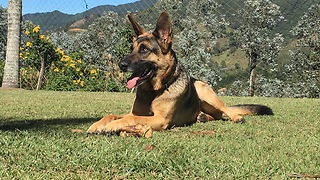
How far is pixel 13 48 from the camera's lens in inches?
597

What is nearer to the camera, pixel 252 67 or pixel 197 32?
pixel 197 32

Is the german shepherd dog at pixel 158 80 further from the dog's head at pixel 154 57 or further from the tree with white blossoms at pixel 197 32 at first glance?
the tree with white blossoms at pixel 197 32

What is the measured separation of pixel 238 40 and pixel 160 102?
2479cm

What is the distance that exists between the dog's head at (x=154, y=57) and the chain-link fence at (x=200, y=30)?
1397cm

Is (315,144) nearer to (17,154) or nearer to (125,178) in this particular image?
(125,178)

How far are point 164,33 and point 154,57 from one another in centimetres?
39

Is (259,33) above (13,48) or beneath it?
beneath

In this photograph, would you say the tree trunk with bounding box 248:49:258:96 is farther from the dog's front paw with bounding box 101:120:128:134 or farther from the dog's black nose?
the dog's front paw with bounding box 101:120:128:134

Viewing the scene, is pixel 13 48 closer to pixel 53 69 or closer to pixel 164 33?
pixel 53 69

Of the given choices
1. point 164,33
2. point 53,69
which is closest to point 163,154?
point 164,33

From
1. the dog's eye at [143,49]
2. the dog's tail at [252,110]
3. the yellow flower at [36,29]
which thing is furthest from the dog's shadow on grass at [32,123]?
the yellow flower at [36,29]

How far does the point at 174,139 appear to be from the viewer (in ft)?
14.5

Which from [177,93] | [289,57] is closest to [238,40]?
[289,57]

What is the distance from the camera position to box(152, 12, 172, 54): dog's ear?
18.5 feet
